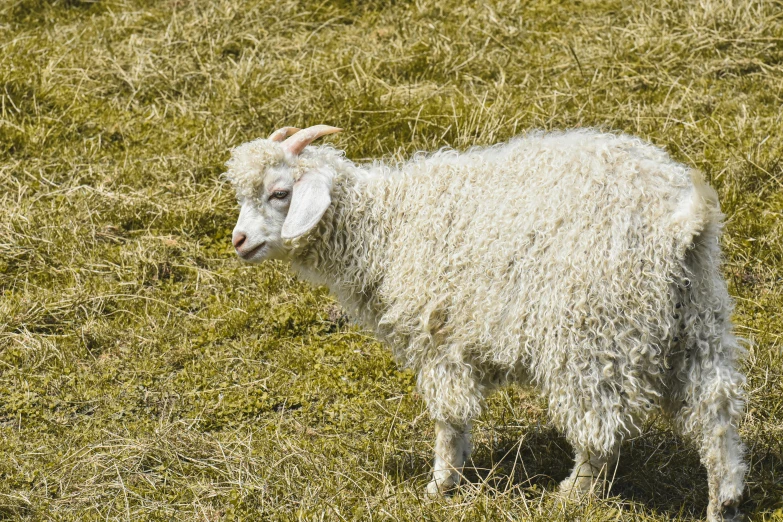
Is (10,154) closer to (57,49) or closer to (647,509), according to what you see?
(57,49)

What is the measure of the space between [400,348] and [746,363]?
1629mm

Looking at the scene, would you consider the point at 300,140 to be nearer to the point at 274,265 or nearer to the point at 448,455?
the point at 448,455

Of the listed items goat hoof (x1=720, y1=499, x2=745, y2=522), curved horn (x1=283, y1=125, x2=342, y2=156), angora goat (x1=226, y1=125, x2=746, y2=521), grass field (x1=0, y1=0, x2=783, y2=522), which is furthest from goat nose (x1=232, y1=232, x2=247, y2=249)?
goat hoof (x1=720, y1=499, x2=745, y2=522)

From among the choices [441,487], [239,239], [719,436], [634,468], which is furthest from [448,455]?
[239,239]

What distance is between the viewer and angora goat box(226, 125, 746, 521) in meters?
3.65

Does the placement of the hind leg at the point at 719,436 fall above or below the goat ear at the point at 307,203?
below

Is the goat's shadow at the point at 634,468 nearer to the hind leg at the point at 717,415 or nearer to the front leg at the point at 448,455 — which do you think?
the front leg at the point at 448,455

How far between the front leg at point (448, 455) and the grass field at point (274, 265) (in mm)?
116

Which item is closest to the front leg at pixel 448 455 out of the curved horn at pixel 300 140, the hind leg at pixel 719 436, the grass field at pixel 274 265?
the grass field at pixel 274 265

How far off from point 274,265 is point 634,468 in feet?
8.16

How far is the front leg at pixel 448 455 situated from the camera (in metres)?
4.27

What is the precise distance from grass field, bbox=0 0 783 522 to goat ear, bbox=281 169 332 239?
100 cm

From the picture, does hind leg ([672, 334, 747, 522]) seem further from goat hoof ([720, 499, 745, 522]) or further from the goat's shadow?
the goat's shadow

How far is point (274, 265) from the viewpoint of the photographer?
19.3 feet
